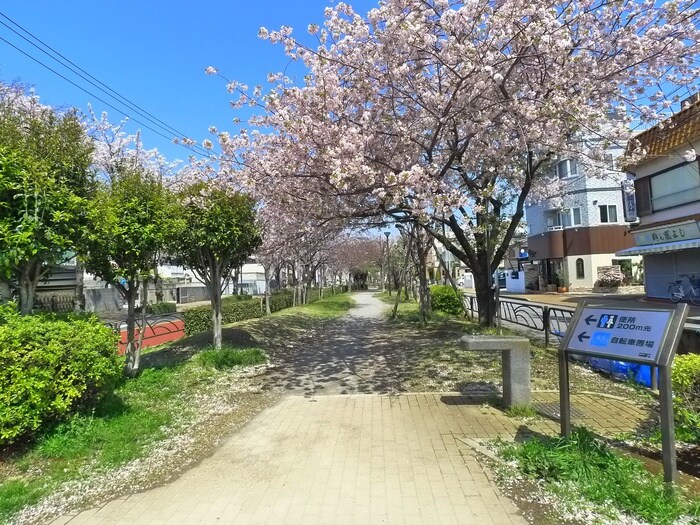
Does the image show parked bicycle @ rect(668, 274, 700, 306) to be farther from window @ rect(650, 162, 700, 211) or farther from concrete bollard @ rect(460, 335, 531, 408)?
concrete bollard @ rect(460, 335, 531, 408)

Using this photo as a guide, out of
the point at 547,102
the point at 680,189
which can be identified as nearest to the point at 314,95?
the point at 547,102

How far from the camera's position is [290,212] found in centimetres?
986

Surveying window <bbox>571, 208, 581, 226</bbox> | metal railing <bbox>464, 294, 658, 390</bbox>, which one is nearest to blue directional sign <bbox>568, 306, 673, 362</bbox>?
metal railing <bbox>464, 294, 658, 390</bbox>

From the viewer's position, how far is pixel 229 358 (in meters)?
8.98

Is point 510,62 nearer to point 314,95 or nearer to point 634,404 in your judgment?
point 314,95

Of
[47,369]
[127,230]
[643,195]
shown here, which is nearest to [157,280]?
[127,230]

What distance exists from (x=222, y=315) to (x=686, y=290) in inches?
780

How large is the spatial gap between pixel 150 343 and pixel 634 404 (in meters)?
12.8

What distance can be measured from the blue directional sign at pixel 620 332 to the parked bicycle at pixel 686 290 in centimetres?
→ 1983

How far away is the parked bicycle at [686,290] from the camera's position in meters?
20.4

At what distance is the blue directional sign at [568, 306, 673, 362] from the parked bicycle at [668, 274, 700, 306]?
1983 centimetres

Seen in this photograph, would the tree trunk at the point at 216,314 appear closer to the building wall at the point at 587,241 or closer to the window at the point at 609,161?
the window at the point at 609,161

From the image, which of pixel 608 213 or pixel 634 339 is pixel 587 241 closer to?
pixel 608 213

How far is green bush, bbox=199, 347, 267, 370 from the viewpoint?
28.5 feet
